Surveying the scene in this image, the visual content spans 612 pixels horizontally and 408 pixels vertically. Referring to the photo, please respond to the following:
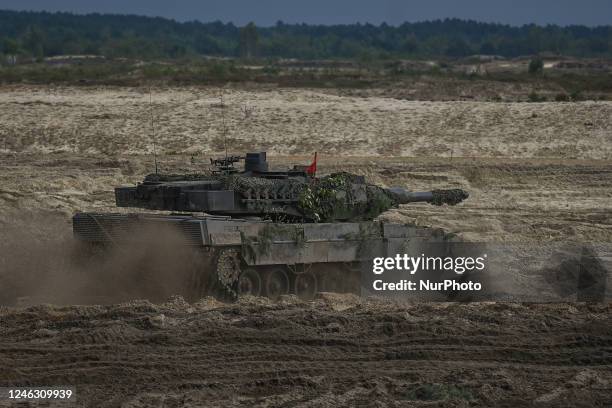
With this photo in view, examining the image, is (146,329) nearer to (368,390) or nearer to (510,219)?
(368,390)

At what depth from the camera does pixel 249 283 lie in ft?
53.5

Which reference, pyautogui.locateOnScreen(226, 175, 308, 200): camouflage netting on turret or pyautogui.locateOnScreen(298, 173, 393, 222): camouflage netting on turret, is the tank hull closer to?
pyautogui.locateOnScreen(298, 173, 393, 222): camouflage netting on turret

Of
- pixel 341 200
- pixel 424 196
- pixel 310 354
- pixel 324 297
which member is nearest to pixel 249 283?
pixel 324 297

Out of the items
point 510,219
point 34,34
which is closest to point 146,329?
point 510,219

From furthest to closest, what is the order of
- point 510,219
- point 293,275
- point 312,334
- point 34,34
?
1. point 34,34
2. point 510,219
3. point 293,275
4. point 312,334

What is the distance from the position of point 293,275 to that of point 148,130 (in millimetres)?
15835

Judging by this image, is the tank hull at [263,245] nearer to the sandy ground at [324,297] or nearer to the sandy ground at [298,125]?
the sandy ground at [324,297]

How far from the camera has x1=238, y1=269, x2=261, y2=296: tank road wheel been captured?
16.1 m

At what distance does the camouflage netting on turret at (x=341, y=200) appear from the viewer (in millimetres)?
17156

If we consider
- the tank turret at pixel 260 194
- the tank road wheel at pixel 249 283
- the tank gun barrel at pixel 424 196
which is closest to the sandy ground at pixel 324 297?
the tank road wheel at pixel 249 283

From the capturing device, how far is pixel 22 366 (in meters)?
11.8

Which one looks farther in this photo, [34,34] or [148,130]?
[34,34]

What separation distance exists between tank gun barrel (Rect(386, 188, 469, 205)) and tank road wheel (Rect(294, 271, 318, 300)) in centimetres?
212

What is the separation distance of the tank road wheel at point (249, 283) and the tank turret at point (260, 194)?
90cm
